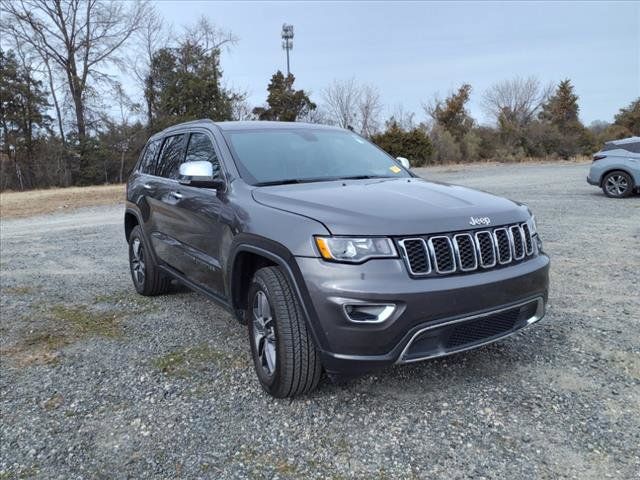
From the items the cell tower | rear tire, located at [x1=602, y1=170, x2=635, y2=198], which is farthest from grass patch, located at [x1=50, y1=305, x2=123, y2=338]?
the cell tower

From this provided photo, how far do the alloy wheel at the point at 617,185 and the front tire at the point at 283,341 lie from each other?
11928 millimetres

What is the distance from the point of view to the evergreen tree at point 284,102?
145 ft

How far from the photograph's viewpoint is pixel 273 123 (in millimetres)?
4719

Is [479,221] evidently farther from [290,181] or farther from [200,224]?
[200,224]

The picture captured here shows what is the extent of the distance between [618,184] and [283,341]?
480 inches

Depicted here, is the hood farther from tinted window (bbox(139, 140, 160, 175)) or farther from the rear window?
the rear window

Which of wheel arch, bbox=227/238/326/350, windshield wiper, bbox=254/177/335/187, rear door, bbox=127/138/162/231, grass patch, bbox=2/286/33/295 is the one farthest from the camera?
grass patch, bbox=2/286/33/295

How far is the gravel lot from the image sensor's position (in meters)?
2.66

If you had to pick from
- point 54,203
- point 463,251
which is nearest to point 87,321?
point 463,251

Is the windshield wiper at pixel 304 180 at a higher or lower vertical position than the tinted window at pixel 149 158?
lower

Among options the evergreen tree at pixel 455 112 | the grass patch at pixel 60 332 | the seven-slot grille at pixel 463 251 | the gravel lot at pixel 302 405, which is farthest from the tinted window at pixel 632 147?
the evergreen tree at pixel 455 112

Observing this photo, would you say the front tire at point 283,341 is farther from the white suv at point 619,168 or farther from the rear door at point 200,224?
the white suv at point 619,168

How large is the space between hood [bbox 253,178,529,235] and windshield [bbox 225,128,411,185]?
25 cm

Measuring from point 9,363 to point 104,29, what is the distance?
132 ft
